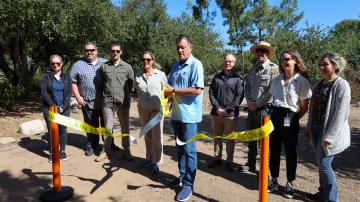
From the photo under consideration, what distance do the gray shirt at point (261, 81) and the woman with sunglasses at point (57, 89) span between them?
10.2ft

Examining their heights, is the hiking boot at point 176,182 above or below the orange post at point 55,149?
below

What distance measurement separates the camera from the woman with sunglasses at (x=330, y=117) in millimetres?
3705

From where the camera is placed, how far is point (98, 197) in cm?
448

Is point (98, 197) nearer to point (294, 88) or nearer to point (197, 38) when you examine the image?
point (294, 88)

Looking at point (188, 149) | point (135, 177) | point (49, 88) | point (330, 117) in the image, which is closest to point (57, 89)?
point (49, 88)

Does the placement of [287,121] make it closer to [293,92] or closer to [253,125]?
[293,92]

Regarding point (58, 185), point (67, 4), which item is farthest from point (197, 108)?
point (67, 4)

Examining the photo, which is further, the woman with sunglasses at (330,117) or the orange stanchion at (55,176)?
the orange stanchion at (55,176)

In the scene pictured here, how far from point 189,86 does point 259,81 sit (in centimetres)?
123

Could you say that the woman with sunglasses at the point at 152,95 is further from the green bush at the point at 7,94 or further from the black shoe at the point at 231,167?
the green bush at the point at 7,94

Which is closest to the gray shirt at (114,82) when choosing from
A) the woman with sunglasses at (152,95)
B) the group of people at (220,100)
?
the group of people at (220,100)

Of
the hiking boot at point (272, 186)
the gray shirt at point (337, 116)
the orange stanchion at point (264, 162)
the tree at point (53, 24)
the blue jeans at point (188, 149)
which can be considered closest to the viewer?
the orange stanchion at point (264, 162)

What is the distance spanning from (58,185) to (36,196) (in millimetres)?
373

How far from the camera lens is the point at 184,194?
4367 mm
